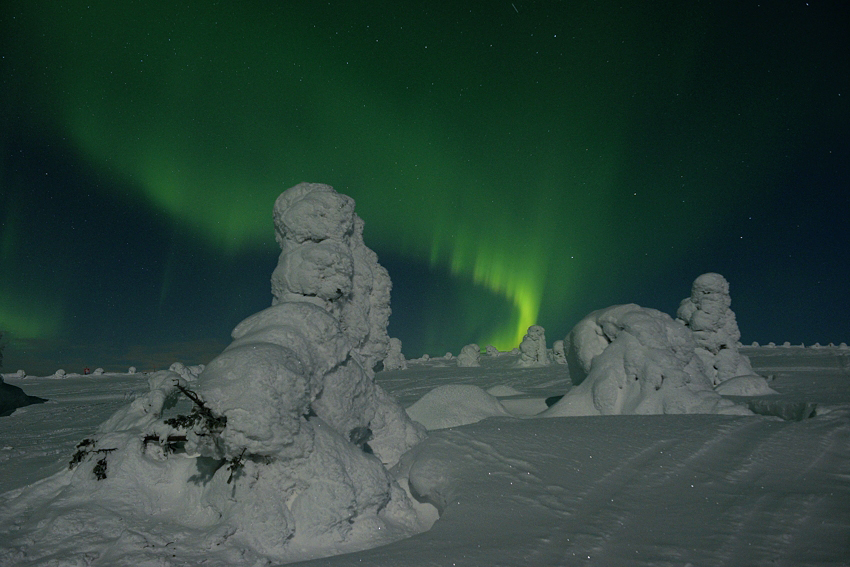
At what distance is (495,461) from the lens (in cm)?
577

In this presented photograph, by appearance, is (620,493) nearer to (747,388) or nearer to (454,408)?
(454,408)

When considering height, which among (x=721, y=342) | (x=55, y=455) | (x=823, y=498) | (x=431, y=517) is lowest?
(x=55, y=455)

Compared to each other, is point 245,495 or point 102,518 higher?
point 245,495

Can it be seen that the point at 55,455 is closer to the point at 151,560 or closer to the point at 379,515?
the point at 151,560

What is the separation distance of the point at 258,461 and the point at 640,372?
8.64 metres

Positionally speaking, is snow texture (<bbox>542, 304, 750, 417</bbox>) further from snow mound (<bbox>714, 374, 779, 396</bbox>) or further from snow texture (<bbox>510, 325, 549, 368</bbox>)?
snow texture (<bbox>510, 325, 549, 368</bbox>)

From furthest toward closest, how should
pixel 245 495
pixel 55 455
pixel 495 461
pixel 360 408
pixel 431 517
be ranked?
1. pixel 55 455
2. pixel 360 408
3. pixel 495 461
4. pixel 431 517
5. pixel 245 495

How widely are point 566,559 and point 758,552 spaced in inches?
61.7

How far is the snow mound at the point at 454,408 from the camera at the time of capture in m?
10.8

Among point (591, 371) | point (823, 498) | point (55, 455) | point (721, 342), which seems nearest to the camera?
point (823, 498)

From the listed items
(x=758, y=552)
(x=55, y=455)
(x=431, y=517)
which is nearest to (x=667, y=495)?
(x=758, y=552)

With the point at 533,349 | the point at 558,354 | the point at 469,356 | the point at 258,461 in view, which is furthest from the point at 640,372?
the point at 558,354

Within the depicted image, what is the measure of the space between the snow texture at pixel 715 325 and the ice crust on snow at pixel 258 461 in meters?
17.5

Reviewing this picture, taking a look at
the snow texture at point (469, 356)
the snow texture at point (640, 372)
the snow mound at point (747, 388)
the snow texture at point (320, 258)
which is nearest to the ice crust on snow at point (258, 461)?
the snow texture at point (320, 258)
